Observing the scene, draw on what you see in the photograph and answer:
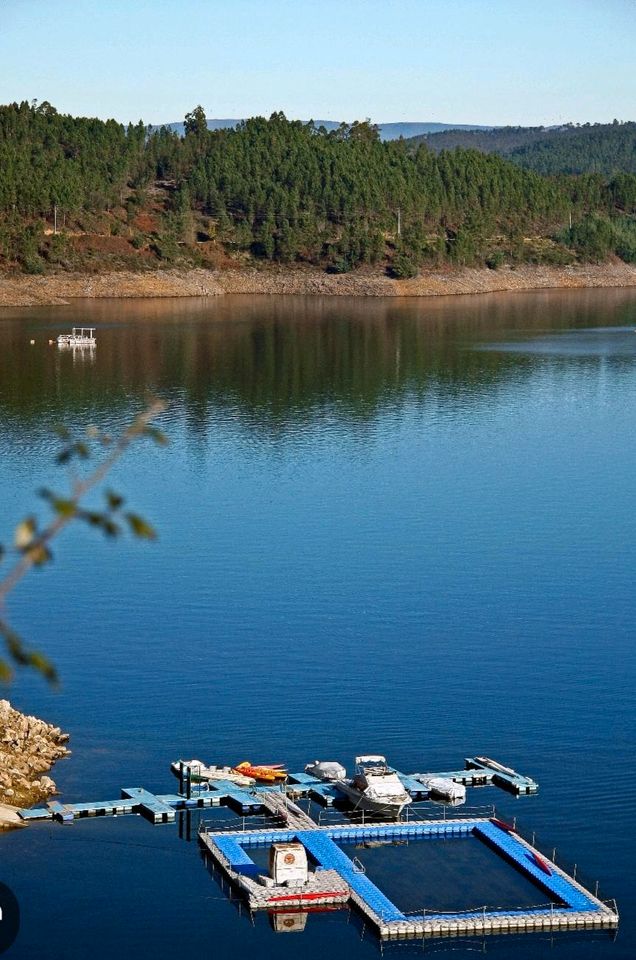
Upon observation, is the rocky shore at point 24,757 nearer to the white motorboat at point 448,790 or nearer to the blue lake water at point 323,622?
the blue lake water at point 323,622

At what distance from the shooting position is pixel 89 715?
103 feet

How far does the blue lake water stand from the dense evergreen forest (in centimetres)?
6429

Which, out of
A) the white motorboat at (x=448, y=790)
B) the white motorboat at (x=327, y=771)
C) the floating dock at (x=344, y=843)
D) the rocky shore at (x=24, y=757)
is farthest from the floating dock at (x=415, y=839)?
the rocky shore at (x=24, y=757)

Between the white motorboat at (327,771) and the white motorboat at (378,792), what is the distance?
1.99ft

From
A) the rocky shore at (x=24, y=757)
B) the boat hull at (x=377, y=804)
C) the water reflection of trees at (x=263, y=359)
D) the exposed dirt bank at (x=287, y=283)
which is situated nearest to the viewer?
the boat hull at (x=377, y=804)

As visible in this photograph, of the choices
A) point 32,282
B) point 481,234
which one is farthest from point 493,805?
point 481,234

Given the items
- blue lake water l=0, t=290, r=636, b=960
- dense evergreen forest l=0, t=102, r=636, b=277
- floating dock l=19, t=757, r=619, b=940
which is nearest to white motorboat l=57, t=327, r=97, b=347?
blue lake water l=0, t=290, r=636, b=960

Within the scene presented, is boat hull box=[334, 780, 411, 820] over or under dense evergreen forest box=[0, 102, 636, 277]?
under

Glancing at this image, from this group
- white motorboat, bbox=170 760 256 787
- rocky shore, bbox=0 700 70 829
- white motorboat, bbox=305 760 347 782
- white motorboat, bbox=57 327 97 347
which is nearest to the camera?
rocky shore, bbox=0 700 70 829

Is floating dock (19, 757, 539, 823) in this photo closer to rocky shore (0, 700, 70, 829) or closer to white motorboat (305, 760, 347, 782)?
white motorboat (305, 760, 347, 782)

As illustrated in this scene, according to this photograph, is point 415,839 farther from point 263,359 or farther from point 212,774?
point 263,359

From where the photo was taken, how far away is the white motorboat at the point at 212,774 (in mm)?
28094

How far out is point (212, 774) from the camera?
2822 centimetres

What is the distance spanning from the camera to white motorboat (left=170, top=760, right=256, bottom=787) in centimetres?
2809
